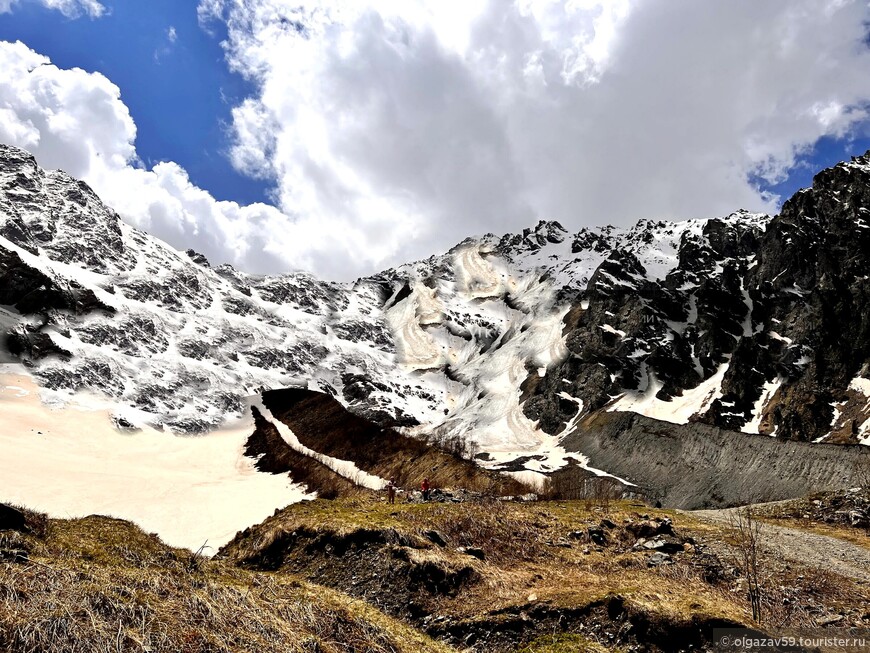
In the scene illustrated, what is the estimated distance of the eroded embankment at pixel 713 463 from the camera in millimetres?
69688

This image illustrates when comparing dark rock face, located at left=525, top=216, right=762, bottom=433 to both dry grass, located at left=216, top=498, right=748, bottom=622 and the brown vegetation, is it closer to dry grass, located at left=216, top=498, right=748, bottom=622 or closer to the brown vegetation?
the brown vegetation

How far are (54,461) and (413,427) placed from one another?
10349cm

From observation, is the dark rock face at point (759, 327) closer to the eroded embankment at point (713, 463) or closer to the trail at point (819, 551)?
the eroded embankment at point (713, 463)

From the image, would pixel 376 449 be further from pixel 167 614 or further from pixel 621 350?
pixel 621 350

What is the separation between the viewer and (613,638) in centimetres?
1022

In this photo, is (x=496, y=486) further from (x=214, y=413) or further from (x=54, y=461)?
(x=214, y=413)

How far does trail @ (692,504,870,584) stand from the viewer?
59.2ft

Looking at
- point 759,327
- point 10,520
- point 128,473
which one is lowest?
point 128,473

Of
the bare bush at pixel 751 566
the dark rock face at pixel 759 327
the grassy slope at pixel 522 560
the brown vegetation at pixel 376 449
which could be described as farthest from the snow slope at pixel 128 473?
the dark rock face at pixel 759 327

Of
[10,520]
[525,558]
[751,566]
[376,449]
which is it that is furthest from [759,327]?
[10,520]

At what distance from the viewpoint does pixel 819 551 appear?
2073 centimetres

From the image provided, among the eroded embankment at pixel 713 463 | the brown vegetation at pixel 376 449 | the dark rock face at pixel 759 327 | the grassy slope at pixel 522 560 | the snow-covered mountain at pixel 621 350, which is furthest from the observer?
the snow-covered mountain at pixel 621 350

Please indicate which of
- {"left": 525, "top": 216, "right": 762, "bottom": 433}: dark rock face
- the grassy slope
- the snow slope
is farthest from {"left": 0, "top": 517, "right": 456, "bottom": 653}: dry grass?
{"left": 525, "top": 216, "right": 762, "bottom": 433}: dark rock face

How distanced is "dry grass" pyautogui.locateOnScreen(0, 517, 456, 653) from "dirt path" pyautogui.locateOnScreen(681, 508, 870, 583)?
15313 mm
